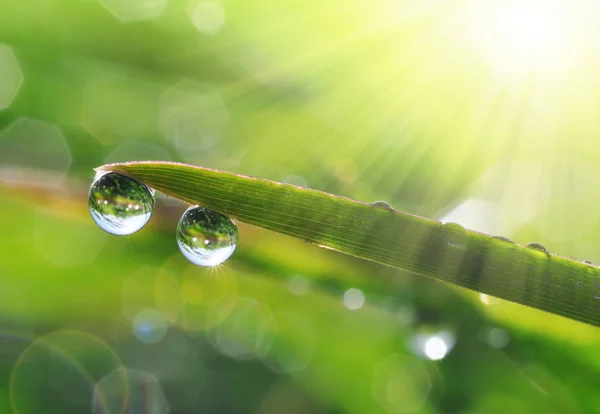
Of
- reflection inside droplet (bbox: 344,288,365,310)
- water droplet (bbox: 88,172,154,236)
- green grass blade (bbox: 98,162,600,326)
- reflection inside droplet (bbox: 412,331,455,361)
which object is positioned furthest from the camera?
reflection inside droplet (bbox: 412,331,455,361)

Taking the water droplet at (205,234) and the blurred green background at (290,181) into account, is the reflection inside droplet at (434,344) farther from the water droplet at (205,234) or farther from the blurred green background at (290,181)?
the water droplet at (205,234)

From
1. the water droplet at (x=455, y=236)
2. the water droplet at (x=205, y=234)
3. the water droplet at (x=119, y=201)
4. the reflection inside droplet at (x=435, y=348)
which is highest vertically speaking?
the reflection inside droplet at (x=435, y=348)

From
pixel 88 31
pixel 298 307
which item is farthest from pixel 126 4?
pixel 298 307

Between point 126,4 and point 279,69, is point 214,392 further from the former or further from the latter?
point 126,4

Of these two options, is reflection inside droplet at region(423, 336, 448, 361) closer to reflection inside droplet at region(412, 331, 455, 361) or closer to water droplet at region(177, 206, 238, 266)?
reflection inside droplet at region(412, 331, 455, 361)

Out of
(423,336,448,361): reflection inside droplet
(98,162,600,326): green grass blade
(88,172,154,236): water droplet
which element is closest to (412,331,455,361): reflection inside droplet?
(423,336,448,361): reflection inside droplet

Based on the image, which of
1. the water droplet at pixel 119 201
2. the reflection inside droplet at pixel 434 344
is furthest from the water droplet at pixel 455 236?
the reflection inside droplet at pixel 434 344
